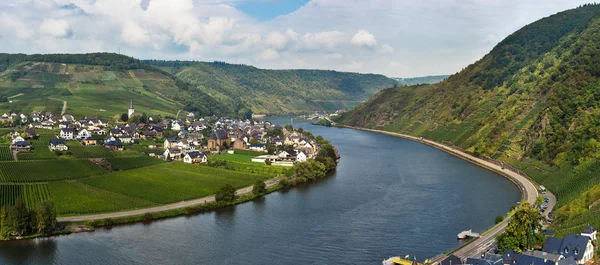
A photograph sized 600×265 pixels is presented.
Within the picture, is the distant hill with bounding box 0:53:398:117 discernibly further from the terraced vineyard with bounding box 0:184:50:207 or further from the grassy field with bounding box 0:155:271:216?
the terraced vineyard with bounding box 0:184:50:207

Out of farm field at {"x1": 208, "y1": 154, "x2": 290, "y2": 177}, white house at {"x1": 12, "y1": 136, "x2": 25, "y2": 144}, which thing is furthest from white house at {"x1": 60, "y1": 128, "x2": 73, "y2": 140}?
farm field at {"x1": 208, "y1": 154, "x2": 290, "y2": 177}

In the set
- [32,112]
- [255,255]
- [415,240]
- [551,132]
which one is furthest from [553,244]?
[32,112]

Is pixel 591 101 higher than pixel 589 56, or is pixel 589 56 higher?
pixel 589 56

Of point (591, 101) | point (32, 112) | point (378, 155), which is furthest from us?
point (32, 112)

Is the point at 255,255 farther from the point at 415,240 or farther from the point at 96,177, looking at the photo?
the point at 96,177

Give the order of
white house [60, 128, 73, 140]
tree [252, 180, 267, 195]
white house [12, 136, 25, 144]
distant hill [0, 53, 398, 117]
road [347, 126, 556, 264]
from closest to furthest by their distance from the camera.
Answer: road [347, 126, 556, 264], tree [252, 180, 267, 195], white house [12, 136, 25, 144], white house [60, 128, 73, 140], distant hill [0, 53, 398, 117]

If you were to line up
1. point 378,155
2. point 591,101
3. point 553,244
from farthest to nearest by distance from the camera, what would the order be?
point 378,155 → point 591,101 → point 553,244

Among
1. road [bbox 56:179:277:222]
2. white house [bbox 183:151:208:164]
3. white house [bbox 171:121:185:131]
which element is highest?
white house [bbox 171:121:185:131]

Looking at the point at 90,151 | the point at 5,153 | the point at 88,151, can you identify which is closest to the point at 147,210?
the point at 88,151
